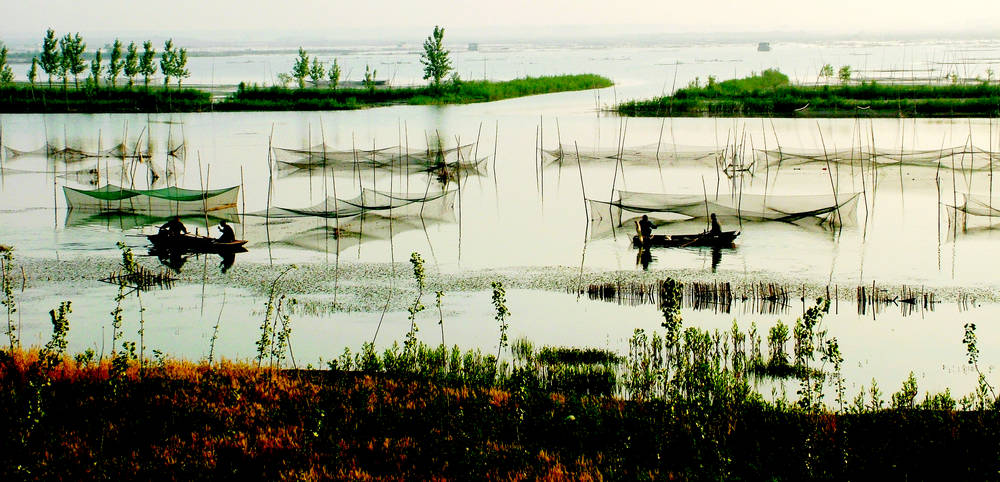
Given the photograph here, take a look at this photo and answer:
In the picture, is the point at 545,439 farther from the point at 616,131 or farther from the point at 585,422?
the point at 616,131

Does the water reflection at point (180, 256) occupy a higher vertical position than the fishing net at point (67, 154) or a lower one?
lower

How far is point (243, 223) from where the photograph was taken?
15.3 metres

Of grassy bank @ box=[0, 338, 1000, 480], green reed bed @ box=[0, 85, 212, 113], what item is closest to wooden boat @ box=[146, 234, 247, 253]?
grassy bank @ box=[0, 338, 1000, 480]

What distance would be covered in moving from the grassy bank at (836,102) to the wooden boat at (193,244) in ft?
87.4

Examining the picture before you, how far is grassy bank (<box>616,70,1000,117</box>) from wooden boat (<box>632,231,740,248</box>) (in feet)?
74.9

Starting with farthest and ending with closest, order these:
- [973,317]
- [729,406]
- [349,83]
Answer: [349,83], [973,317], [729,406]

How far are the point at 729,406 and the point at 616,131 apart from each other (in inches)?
1086

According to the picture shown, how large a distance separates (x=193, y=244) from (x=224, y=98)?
121 feet

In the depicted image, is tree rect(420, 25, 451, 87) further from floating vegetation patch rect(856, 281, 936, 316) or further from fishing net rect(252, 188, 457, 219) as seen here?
floating vegetation patch rect(856, 281, 936, 316)

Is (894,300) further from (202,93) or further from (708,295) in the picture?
(202,93)

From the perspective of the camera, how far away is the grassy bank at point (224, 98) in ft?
144

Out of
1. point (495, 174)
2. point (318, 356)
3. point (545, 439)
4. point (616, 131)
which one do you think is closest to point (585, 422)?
point (545, 439)

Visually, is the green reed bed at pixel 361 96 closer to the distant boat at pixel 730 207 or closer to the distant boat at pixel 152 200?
the distant boat at pixel 152 200

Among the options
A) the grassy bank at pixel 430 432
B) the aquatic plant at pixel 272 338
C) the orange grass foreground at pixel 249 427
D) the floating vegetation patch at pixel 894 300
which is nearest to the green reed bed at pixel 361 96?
the aquatic plant at pixel 272 338
